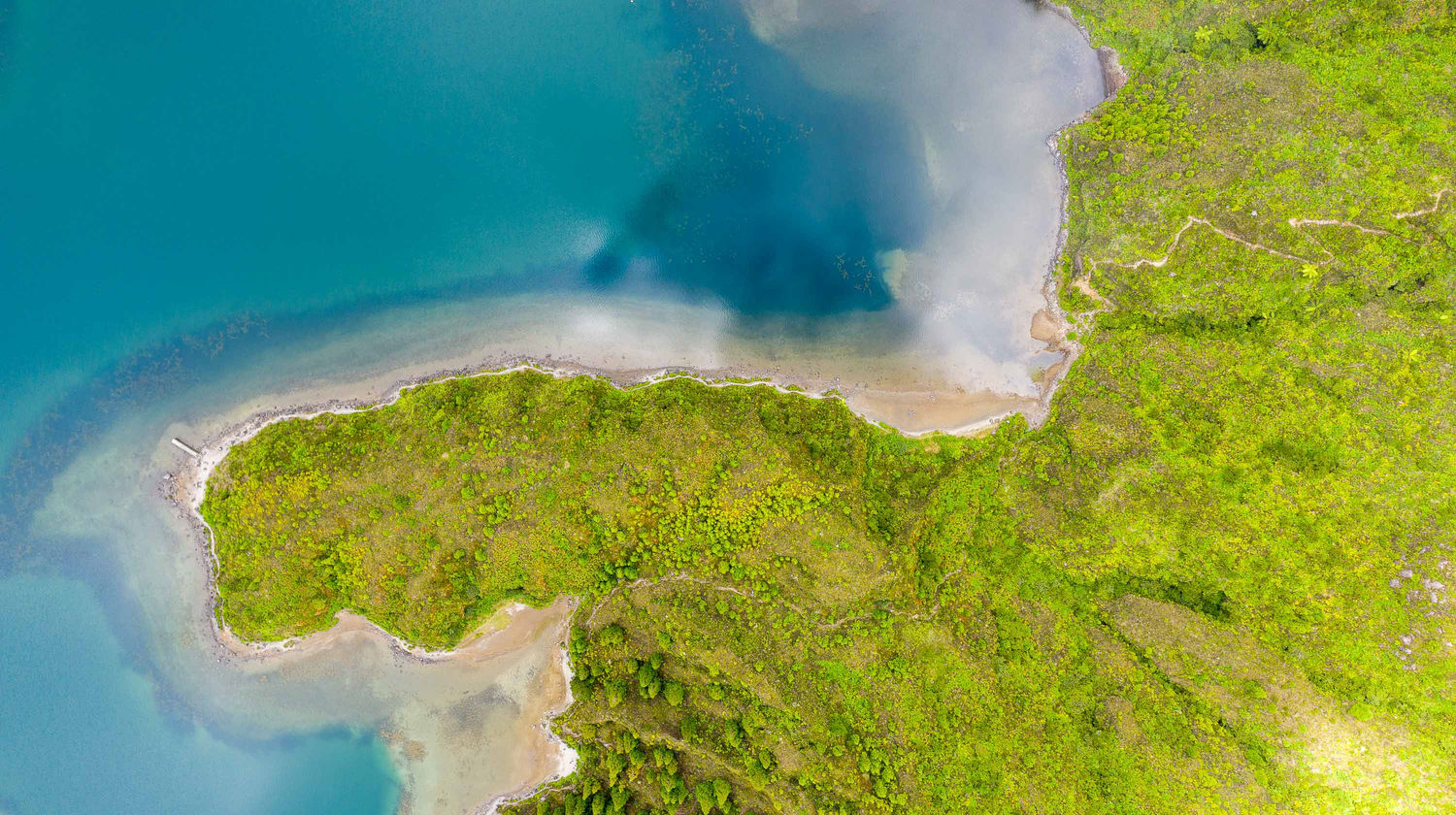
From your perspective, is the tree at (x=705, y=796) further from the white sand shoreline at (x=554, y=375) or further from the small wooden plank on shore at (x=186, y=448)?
the small wooden plank on shore at (x=186, y=448)

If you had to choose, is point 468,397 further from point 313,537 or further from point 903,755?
point 903,755

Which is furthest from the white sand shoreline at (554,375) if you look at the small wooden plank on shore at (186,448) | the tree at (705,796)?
the tree at (705,796)

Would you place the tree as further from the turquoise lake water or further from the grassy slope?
the turquoise lake water

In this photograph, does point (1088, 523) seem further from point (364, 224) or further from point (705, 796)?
point (364, 224)

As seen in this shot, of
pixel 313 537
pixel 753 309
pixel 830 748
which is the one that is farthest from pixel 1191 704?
pixel 313 537

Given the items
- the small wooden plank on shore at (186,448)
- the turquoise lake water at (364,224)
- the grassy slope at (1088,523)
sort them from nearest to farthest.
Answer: the grassy slope at (1088,523), the small wooden plank on shore at (186,448), the turquoise lake water at (364,224)

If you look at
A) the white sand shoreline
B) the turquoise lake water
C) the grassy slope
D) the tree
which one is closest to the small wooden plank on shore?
the white sand shoreline

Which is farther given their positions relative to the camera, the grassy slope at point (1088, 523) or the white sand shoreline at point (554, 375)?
the white sand shoreline at point (554, 375)

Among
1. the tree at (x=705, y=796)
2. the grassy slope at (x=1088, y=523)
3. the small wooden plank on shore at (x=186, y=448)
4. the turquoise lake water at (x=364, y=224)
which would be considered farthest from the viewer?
the turquoise lake water at (x=364, y=224)
